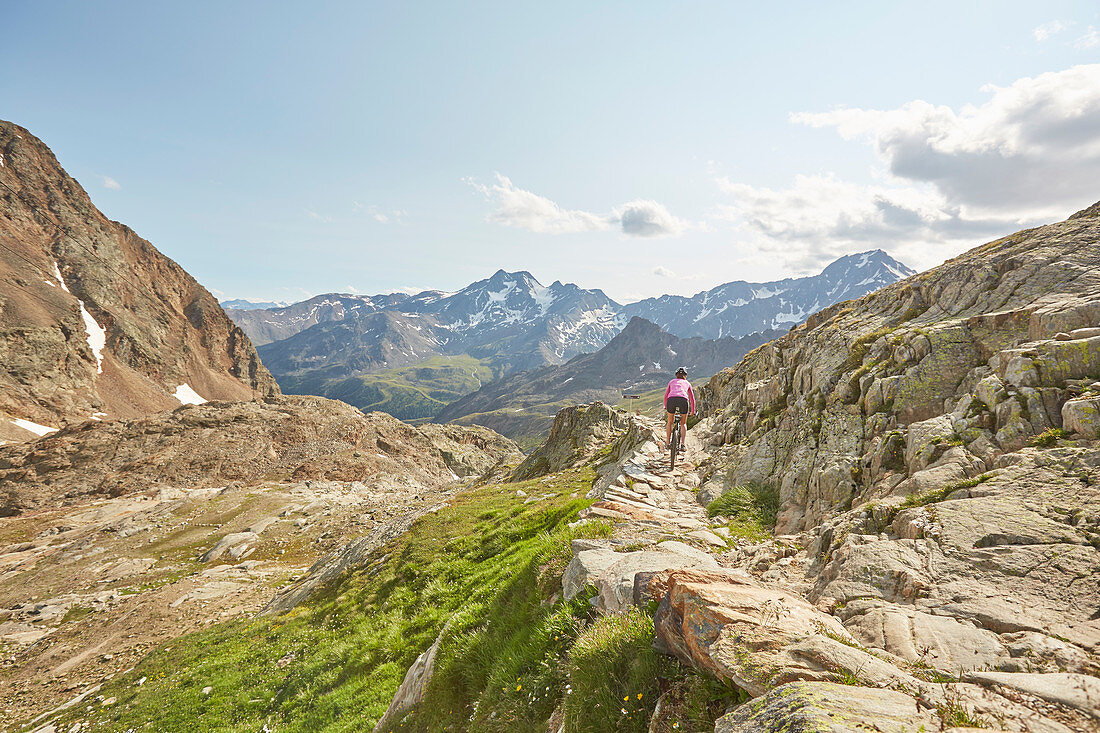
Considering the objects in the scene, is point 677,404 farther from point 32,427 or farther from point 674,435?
point 32,427

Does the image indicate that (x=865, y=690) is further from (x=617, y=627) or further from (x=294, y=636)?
(x=294, y=636)

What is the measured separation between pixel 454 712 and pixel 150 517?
64407 millimetres

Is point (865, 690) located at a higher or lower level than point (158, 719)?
higher

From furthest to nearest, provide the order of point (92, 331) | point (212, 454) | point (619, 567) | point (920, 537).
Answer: point (92, 331), point (212, 454), point (619, 567), point (920, 537)

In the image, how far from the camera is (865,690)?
158 inches

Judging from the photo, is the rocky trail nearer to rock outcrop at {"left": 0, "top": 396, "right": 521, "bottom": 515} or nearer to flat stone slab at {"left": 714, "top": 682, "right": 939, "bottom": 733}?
flat stone slab at {"left": 714, "top": 682, "right": 939, "bottom": 733}

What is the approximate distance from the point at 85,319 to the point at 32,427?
177ft

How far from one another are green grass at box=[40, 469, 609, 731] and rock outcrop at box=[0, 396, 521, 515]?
5697 cm

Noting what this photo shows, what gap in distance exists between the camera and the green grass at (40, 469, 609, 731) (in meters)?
8.32

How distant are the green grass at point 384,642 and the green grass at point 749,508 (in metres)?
5.19

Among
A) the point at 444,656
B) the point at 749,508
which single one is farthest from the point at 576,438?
the point at 444,656

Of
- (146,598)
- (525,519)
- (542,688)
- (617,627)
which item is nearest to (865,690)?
(617,627)

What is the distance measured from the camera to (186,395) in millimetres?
144250

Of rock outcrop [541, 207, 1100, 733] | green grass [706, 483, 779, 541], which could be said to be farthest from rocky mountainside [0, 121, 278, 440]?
rock outcrop [541, 207, 1100, 733]
